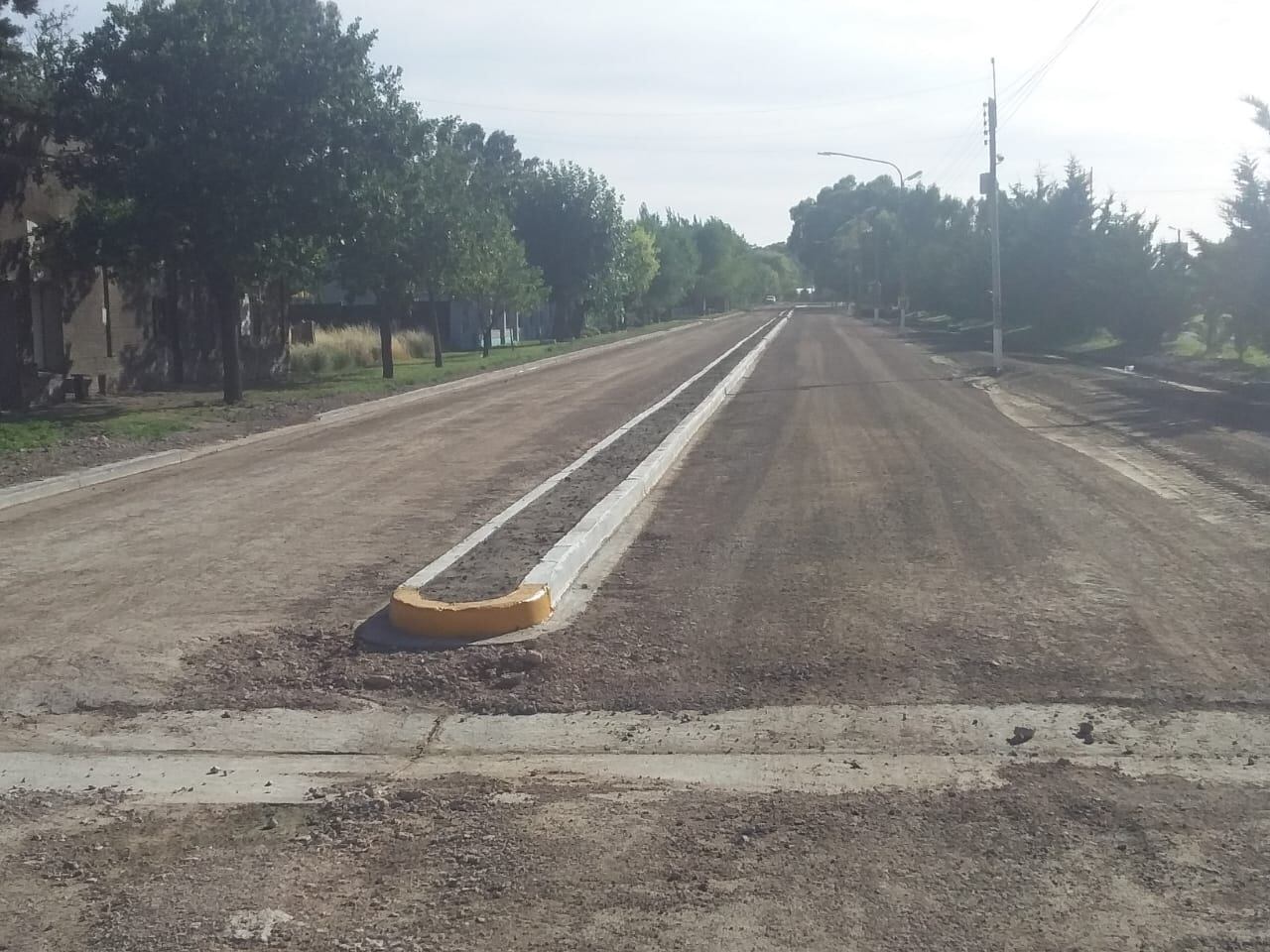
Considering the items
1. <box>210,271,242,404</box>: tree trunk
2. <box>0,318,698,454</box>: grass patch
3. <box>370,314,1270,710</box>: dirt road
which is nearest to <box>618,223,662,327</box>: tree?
<box>0,318,698,454</box>: grass patch

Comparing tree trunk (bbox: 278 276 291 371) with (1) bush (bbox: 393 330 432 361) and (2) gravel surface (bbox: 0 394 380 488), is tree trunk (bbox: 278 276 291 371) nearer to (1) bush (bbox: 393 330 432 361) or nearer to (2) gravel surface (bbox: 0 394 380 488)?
(2) gravel surface (bbox: 0 394 380 488)

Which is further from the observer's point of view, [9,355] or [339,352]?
[339,352]

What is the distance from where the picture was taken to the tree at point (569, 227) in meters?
69.3

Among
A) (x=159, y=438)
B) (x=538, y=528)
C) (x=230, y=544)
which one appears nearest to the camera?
(x=538, y=528)

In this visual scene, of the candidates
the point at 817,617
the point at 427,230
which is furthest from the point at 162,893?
the point at 427,230

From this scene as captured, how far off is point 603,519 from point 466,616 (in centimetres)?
347

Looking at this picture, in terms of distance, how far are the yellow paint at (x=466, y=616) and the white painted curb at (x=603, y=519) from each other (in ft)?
1.48

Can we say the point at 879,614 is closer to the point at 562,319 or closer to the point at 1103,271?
the point at 1103,271

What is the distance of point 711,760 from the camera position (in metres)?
5.93

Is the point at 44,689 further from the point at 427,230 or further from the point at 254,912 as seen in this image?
the point at 427,230

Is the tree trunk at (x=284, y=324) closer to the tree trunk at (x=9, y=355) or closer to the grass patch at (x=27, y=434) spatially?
the tree trunk at (x=9, y=355)

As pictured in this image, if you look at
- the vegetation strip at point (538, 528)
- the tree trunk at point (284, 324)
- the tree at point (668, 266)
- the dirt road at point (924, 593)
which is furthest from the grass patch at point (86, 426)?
the tree at point (668, 266)

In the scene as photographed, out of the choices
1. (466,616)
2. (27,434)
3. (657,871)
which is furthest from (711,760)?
(27,434)

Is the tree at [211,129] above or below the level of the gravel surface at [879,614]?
above
